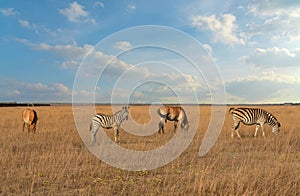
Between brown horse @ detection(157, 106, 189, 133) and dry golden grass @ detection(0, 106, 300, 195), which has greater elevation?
brown horse @ detection(157, 106, 189, 133)

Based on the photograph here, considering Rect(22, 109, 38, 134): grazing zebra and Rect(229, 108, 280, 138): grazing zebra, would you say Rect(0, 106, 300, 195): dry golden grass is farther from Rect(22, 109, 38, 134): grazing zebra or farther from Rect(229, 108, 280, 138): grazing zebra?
Rect(22, 109, 38, 134): grazing zebra

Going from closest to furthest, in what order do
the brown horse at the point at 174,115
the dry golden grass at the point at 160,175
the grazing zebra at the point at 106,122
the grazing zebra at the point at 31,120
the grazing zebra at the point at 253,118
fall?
the dry golden grass at the point at 160,175, the grazing zebra at the point at 106,122, the grazing zebra at the point at 253,118, the grazing zebra at the point at 31,120, the brown horse at the point at 174,115

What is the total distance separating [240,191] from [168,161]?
3205 millimetres

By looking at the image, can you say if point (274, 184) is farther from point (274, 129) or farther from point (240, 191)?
point (274, 129)

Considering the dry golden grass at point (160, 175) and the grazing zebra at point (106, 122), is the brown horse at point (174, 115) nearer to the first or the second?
the grazing zebra at point (106, 122)

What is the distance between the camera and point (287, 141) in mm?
12445

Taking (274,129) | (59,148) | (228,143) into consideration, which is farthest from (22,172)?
(274,129)

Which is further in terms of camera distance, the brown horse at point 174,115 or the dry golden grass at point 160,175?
the brown horse at point 174,115

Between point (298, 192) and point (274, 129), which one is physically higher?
point (274, 129)

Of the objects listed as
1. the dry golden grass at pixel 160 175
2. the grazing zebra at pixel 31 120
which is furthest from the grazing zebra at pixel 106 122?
the grazing zebra at pixel 31 120

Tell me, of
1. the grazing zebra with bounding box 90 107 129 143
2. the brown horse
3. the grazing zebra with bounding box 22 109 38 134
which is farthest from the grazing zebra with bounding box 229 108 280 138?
the grazing zebra with bounding box 22 109 38 134

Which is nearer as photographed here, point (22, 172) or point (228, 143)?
point (22, 172)

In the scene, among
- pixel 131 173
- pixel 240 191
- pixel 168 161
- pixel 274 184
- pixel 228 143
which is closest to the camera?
pixel 240 191

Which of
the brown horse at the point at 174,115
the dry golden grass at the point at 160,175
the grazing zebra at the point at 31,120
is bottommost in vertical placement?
the dry golden grass at the point at 160,175
